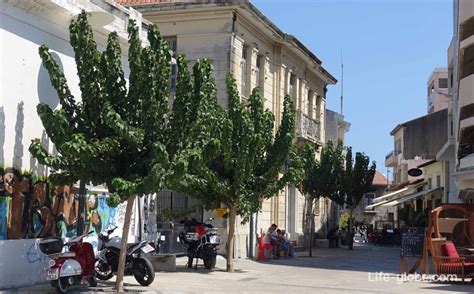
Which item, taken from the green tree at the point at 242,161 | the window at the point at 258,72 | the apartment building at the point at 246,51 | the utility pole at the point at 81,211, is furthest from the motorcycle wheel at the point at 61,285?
the window at the point at 258,72

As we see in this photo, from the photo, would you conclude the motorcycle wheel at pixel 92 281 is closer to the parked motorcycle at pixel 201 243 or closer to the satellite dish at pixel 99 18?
the parked motorcycle at pixel 201 243

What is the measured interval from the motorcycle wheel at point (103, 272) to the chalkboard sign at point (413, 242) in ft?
26.7

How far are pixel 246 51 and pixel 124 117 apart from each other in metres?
13.1

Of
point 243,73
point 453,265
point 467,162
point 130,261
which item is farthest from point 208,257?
point 467,162

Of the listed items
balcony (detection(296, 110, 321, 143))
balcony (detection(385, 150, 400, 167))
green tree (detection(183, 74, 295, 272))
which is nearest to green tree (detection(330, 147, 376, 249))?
balcony (detection(296, 110, 321, 143))

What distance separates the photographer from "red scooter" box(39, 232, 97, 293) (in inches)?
456

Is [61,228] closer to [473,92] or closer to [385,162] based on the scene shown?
[473,92]

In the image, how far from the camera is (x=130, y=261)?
44.3ft

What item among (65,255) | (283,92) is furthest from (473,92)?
(65,255)

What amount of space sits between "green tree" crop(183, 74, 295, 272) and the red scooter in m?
4.06

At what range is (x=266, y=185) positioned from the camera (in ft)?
59.6

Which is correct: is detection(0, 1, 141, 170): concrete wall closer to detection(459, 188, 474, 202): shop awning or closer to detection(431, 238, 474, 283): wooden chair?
detection(431, 238, 474, 283): wooden chair

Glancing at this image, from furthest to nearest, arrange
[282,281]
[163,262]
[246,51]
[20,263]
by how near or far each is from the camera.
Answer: [246,51], [163,262], [282,281], [20,263]

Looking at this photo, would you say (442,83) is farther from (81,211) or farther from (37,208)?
(37,208)
